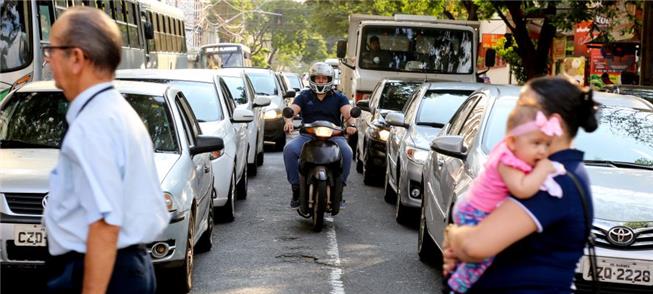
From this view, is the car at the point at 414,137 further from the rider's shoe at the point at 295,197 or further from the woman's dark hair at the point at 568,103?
the woman's dark hair at the point at 568,103

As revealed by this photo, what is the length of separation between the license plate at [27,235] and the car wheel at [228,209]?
4.15 meters

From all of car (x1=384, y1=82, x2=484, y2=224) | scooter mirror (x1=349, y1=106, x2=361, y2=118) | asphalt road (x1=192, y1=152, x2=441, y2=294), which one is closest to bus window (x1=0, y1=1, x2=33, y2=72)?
asphalt road (x1=192, y1=152, x2=441, y2=294)

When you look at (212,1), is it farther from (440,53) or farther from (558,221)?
(558,221)

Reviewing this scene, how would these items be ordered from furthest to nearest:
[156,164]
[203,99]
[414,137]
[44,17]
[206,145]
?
[44,17] < [414,137] < [203,99] < [206,145] < [156,164]

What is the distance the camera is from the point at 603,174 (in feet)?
24.4

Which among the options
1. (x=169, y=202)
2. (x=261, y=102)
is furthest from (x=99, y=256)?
(x=261, y=102)

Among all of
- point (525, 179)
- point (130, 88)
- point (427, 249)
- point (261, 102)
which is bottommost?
point (427, 249)

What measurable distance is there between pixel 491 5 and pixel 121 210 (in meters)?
23.9

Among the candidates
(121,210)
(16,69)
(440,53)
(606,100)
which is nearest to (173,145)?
(606,100)

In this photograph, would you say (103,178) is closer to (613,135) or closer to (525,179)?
(525,179)

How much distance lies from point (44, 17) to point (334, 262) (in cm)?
1041

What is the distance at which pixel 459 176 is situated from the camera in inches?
306

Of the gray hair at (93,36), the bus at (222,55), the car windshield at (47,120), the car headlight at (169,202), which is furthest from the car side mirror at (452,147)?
the bus at (222,55)

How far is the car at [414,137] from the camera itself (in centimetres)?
1144
